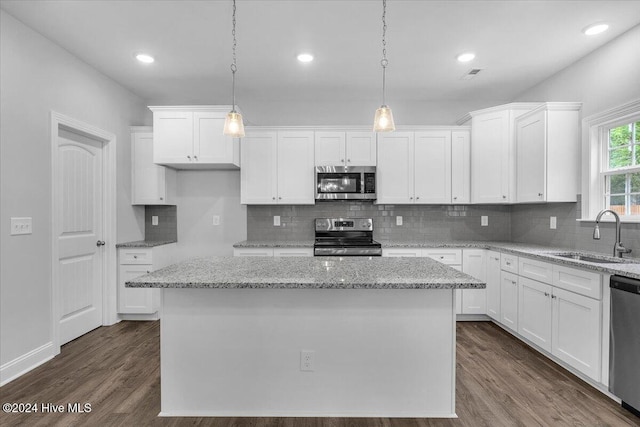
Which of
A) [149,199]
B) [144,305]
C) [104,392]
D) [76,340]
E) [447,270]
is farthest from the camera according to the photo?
[149,199]

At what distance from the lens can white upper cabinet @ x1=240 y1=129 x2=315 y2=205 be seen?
3957 mm

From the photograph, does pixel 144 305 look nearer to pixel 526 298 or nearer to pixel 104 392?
pixel 104 392

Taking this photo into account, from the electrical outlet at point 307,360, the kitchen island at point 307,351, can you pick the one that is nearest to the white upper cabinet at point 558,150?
the kitchen island at point 307,351

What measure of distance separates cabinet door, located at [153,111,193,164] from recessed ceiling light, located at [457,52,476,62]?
294 cm

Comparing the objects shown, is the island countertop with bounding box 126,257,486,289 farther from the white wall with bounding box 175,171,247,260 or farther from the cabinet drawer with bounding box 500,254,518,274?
the white wall with bounding box 175,171,247,260

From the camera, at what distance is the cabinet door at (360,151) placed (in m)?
3.96

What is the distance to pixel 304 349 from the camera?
1925 mm

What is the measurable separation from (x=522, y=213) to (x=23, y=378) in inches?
205

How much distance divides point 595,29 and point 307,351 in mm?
3339

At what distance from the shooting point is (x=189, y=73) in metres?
3.47

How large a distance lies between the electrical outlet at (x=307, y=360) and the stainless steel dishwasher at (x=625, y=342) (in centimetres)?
197

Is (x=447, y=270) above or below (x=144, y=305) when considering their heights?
above

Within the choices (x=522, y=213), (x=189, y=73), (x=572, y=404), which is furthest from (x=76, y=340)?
(x=522, y=213)

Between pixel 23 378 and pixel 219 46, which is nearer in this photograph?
pixel 23 378
